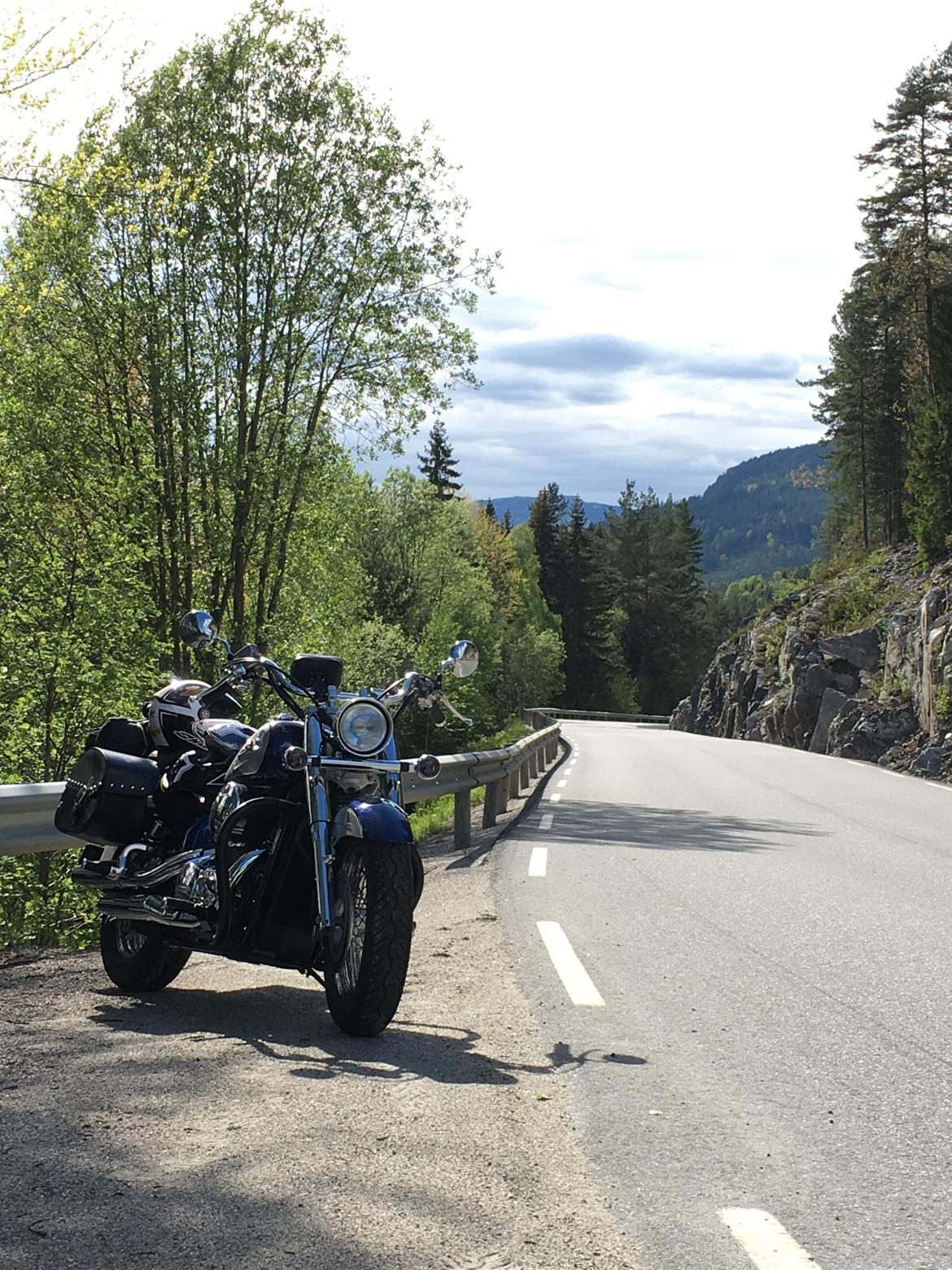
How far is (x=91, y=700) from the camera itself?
15828 millimetres

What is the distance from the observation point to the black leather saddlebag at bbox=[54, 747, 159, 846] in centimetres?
593

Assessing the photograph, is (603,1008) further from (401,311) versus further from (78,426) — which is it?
(401,311)

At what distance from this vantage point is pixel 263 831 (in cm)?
532

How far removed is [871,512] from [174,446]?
211ft

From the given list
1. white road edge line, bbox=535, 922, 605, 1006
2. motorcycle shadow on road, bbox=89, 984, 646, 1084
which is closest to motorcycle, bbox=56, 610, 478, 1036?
motorcycle shadow on road, bbox=89, 984, 646, 1084

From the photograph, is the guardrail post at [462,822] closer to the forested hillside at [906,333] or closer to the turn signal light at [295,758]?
the turn signal light at [295,758]

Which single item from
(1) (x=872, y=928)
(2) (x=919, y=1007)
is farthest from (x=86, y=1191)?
(1) (x=872, y=928)

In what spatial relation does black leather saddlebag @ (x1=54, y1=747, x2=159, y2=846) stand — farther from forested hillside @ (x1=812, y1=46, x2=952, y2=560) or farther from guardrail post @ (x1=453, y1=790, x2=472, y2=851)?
forested hillside @ (x1=812, y1=46, x2=952, y2=560)

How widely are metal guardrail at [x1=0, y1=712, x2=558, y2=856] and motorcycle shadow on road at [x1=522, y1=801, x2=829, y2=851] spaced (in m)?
0.76

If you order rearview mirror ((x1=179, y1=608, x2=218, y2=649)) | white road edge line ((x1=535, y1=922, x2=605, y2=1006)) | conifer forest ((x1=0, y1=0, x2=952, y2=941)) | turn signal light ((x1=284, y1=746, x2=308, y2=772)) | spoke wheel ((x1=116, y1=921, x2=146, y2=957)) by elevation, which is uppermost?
conifer forest ((x1=0, y1=0, x2=952, y2=941))

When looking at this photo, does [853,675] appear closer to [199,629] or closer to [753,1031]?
[753,1031]

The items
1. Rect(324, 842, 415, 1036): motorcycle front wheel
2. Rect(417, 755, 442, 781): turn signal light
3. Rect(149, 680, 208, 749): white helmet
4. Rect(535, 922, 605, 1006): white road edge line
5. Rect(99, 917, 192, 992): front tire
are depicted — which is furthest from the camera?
Rect(149, 680, 208, 749): white helmet

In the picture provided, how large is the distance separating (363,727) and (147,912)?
1.31 metres

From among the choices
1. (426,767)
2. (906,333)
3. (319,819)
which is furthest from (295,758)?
(906,333)
